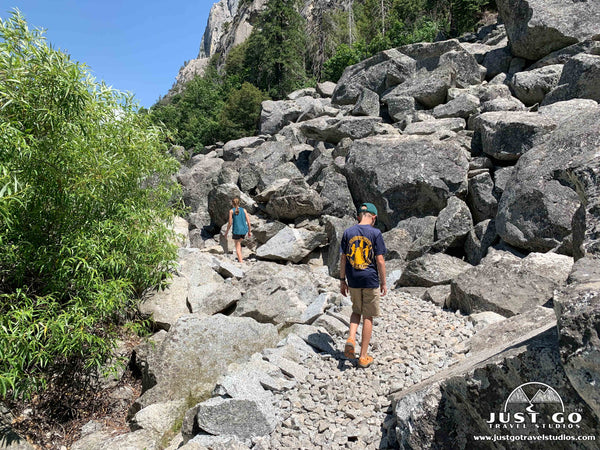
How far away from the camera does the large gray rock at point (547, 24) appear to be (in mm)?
14406

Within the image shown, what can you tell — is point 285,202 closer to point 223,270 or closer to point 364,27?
point 223,270

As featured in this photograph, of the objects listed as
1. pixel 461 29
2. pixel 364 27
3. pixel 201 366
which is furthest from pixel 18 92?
pixel 364 27

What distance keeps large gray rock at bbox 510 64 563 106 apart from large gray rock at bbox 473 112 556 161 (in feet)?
12.5

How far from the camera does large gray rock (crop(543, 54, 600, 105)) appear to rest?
11.4 meters

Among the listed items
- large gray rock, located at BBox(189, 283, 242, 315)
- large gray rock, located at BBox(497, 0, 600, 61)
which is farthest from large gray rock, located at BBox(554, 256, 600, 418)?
large gray rock, located at BBox(497, 0, 600, 61)

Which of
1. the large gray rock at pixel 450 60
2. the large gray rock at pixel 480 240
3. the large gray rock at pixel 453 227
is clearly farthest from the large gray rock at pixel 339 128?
the large gray rock at pixel 480 240

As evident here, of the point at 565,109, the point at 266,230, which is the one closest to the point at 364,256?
the point at 266,230

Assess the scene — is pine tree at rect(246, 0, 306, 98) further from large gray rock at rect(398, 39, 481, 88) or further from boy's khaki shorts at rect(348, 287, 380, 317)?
boy's khaki shorts at rect(348, 287, 380, 317)

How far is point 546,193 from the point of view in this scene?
728cm

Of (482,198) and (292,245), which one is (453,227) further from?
(292,245)

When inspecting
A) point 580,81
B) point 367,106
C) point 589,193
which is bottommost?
point 589,193

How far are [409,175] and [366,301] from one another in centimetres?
643

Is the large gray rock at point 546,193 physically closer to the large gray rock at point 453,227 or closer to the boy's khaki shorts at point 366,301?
the large gray rock at point 453,227

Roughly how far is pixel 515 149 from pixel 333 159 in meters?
5.70
